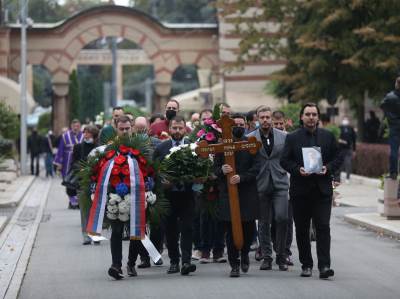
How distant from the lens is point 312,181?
46.4ft

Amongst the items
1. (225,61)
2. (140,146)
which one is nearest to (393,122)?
(140,146)

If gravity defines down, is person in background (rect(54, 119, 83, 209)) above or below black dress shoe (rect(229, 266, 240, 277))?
above

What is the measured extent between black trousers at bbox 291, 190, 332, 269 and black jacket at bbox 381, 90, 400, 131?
257 inches

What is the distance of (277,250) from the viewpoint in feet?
50.5

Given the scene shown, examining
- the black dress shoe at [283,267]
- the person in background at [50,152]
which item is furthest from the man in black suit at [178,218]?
the person in background at [50,152]

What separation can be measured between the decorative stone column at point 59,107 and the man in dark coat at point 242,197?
40337 millimetres

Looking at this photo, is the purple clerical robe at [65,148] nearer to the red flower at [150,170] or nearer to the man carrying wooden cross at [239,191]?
the red flower at [150,170]

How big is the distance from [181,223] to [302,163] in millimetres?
1688

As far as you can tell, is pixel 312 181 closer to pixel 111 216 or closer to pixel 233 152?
pixel 233 152

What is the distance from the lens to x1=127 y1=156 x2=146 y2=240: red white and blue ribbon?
14234 millimetres

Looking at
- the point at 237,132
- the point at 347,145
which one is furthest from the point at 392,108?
the point at 347,145

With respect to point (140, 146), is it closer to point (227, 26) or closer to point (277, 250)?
point (277, 250)

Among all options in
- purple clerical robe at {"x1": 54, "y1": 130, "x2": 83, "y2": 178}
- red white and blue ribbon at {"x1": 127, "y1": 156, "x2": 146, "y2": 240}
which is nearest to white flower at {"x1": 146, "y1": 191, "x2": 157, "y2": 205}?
red white and blue ribbon at {"x1": 127, "y1": 156, "x2": 146, "y2": 240}

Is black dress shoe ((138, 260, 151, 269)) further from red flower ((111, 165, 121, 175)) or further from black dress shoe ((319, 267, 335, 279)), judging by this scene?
black dress shoe ((319, 267, 335, 279))
